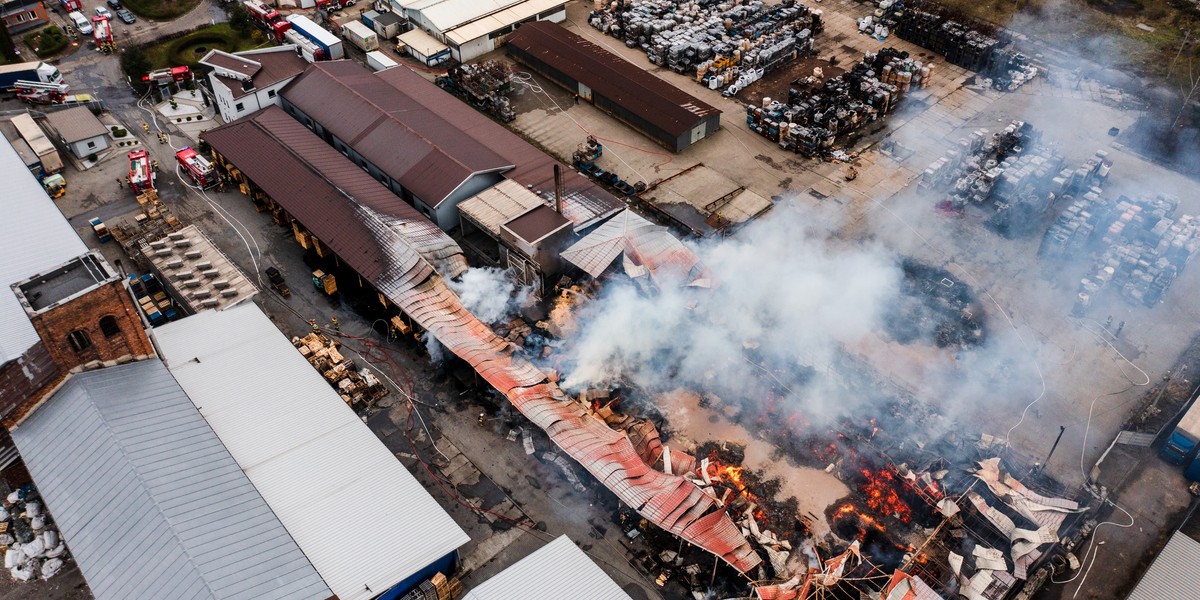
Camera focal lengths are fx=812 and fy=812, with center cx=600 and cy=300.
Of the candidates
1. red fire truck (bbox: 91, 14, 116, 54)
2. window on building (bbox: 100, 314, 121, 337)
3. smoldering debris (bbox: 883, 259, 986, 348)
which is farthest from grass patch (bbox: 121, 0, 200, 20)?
smoldering debris (bbox: 883, 259, 986, 348)

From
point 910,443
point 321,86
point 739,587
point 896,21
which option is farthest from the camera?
point 896,21

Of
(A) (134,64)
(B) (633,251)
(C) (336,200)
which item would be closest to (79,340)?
(C) (336,200)

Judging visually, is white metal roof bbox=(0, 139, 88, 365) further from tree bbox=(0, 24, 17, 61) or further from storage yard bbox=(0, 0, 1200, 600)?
tree bbox=(0, 24, 17, 61)

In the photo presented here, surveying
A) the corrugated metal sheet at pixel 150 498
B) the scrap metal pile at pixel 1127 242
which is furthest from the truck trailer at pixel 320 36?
the scrap metal pile at pixel 1127 242

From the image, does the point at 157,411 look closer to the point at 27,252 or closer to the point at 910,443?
the point at 27,252

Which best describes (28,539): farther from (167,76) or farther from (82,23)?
(82,23)

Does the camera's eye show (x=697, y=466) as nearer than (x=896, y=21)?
Yes

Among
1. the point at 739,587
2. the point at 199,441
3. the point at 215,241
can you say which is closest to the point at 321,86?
the point at 215,241
